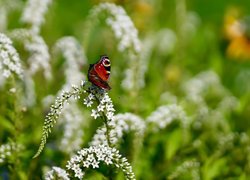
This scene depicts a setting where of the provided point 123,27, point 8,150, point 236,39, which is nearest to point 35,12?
point 123,27

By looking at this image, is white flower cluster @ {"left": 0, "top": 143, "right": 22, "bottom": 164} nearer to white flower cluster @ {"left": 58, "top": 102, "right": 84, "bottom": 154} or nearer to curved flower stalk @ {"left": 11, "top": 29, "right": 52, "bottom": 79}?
white flower cluster @ {"left": 58, "top": 102, "right": 84, "bottom": 154}

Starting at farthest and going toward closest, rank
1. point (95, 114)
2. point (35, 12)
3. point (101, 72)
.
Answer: point (35, 12) → point (95, 114) → point (101, 72)

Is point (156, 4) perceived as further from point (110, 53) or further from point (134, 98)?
point (134, 98)

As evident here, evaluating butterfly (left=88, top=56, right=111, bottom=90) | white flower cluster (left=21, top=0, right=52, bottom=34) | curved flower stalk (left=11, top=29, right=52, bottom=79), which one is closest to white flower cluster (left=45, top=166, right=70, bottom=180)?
butterfly (left=88, top=56, right=111, bottom=90)

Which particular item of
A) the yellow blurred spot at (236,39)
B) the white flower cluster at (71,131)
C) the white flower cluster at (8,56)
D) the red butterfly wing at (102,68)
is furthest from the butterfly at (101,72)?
the yellow blurred spot at (236,39)

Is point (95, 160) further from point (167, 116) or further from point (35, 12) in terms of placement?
point (35, 12)

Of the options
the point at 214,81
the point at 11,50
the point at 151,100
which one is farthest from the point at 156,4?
the point at 11,50
